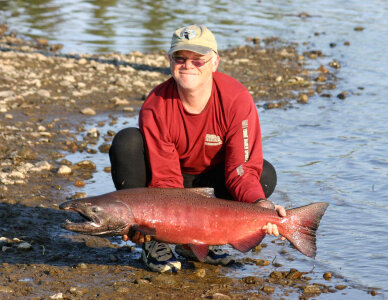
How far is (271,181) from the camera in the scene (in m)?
5.12

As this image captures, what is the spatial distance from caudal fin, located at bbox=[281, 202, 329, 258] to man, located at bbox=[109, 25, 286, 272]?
0.35 meters

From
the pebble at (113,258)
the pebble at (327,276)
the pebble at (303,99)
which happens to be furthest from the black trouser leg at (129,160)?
the pebble at (303,99)

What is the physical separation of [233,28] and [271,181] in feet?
37.5

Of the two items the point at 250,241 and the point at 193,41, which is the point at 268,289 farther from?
the point at 193,41

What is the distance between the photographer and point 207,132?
4844 mm

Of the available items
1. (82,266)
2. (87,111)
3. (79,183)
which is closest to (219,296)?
(82,266)

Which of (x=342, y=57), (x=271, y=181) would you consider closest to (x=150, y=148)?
(x=271, y=181)

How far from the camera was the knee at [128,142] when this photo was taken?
15.9 feet

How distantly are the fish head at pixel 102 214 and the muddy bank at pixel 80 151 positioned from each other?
1.36 ft

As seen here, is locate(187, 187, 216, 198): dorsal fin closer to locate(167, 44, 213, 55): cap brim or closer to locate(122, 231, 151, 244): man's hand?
locate(122, 231, 151, 244): man's hand

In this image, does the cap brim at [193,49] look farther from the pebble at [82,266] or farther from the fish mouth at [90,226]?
the pebble at [82,266]

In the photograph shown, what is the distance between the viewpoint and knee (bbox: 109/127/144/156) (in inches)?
191

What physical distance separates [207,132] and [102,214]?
1.03 m

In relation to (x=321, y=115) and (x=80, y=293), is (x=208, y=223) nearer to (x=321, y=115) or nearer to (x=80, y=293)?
(x=80, y=293)
